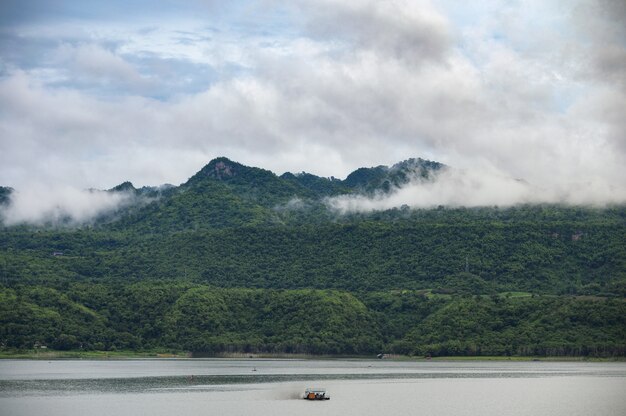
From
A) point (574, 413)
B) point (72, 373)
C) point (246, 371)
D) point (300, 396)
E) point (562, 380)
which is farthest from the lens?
point (246, 371)

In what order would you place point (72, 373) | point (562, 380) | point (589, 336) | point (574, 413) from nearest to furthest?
1. point (574, 413)
2. point (562, 380)
3. point (72, 373)
4. point (589, 336)

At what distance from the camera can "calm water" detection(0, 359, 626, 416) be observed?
101m

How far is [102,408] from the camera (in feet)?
331

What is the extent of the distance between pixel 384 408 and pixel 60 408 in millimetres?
36043

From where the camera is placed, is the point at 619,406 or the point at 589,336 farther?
the point at 589,336

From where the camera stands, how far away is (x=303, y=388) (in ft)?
404

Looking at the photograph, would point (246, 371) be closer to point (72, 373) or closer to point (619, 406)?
point (72, 373)

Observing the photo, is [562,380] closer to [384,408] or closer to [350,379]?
[350,379]

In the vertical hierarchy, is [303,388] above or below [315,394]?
above

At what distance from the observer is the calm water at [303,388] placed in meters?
101

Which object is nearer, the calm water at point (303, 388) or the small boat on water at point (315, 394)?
the calm water at point (303, 388)

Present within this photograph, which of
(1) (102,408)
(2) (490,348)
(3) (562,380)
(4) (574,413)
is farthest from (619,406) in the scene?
(2) (490,348)

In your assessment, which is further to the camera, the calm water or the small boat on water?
the small boat on water

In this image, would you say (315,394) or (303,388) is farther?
(303,388)
